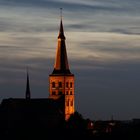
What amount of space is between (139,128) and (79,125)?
1137cm

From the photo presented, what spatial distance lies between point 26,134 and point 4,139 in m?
3.49

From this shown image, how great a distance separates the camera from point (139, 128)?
187 meters

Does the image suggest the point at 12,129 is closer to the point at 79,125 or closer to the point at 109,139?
the point at 79,125

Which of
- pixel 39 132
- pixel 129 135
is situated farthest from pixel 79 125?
pixel 129 135

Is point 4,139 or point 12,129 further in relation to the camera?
point 12,129

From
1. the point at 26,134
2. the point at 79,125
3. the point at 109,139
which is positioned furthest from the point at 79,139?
the point at 79,125

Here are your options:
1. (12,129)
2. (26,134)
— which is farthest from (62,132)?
(12,129)

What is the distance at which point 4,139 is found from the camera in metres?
178

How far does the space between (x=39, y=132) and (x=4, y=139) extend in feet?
28.3

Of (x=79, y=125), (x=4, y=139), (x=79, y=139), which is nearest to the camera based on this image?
(x=79, y=139)

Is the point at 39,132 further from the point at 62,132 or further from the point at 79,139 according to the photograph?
the point at 79,139

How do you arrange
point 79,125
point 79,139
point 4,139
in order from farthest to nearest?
1. point 79,125
2. point 4,139
3. point 79,139

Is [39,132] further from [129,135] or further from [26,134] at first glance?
[129,135]

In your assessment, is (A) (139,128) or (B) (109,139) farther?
(A) (139,128)
